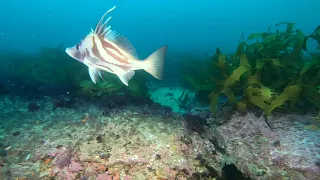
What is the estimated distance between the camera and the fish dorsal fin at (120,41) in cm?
242

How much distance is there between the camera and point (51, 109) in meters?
4.41

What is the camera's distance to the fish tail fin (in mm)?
2354

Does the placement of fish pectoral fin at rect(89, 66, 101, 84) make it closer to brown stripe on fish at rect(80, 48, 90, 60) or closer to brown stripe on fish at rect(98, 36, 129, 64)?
brown stripe on fish at rect(80, 48, 90, 60)

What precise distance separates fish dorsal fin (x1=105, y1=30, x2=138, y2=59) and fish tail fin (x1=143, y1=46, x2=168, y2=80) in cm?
20

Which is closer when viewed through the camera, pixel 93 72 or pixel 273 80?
pixel 93 72

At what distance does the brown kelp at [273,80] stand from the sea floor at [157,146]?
260 millimetres

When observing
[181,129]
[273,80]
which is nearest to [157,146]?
[181,129]

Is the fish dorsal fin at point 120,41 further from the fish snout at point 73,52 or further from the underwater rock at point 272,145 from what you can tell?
the underwater rock at point 272,145

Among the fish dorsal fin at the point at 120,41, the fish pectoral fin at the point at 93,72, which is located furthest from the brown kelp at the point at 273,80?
the fish pectoral fin at the point at 93,72

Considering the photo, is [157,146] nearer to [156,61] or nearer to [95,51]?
[156,61]

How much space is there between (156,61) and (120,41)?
0.45m

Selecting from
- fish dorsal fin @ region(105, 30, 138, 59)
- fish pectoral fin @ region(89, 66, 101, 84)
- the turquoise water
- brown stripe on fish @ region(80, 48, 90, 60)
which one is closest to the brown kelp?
the turquoise water

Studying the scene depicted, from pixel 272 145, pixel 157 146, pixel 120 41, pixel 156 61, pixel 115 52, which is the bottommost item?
pixel 272 145

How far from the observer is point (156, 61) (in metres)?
2.37
